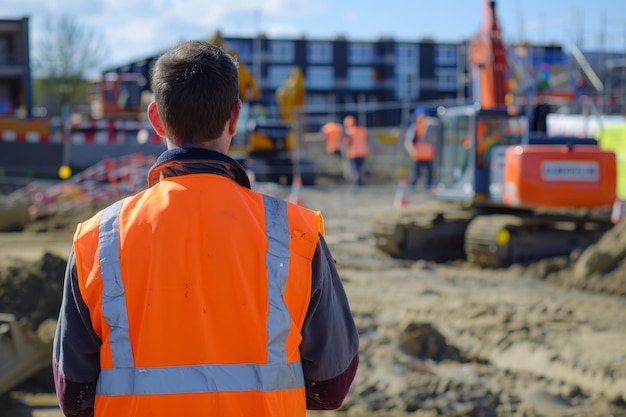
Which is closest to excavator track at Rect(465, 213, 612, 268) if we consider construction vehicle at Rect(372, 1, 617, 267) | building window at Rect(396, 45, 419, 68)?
construction vehicle at Rect(372, 1, 617, 267)

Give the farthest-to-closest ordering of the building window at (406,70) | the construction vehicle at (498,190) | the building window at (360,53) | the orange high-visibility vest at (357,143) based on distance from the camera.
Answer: the building window at (406,70) < the building window at (360,53) < the orange high-visibility vest at (357,143) < the construction vehicle at (498,190)

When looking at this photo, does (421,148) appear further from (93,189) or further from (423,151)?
(93,189)

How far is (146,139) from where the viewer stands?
1866cm

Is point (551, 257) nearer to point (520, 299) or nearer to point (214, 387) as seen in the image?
point (520, 299)

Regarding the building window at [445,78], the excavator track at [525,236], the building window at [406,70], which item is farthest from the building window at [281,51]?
the excavator track at [525,236]

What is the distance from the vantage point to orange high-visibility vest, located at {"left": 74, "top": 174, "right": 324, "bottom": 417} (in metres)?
1.85

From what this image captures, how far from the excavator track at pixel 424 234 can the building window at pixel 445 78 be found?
173ft

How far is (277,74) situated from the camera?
60.1 metres

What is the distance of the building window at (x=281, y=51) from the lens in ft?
198

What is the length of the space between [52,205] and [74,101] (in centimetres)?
3200

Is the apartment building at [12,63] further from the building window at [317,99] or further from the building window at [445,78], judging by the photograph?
the building window at [445,78]

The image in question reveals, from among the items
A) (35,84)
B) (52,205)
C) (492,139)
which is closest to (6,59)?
(35,84)

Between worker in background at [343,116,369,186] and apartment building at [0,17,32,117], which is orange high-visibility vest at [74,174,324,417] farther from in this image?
apartment building at [0,17,32,117]

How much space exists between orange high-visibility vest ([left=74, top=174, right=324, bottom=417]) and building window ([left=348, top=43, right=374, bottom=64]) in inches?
2431
